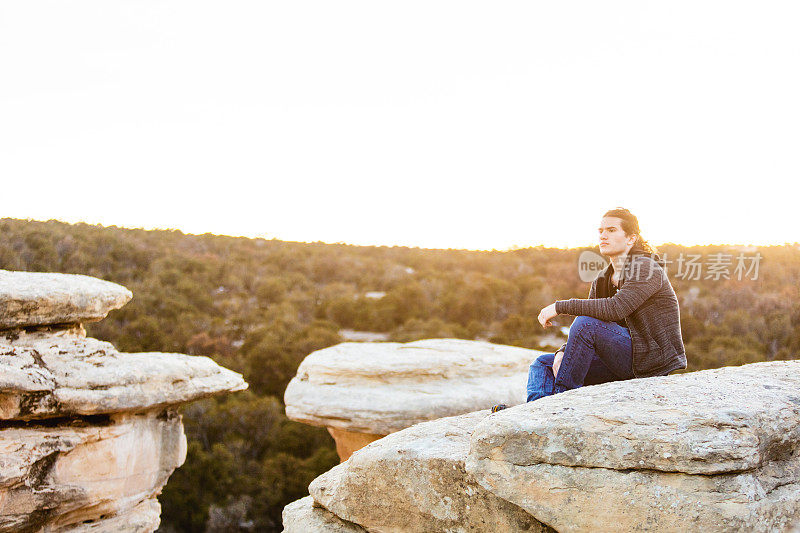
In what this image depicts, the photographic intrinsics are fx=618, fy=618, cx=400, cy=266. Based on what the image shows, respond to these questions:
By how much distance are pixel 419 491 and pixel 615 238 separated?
216 centimetres

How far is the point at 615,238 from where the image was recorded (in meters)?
4.31

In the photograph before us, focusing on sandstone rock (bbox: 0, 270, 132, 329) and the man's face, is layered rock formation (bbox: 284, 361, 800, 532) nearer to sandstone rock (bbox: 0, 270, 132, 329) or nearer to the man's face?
the man's face

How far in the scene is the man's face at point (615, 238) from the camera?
4.32m

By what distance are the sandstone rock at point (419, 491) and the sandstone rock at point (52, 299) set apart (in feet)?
11.1

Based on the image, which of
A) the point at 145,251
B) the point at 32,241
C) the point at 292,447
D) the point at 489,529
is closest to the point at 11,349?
the point at 489,529

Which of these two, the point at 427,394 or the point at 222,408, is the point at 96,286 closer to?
the point at 427,394

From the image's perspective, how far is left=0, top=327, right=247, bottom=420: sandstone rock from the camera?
17.6 feet

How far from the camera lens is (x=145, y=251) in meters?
20.7

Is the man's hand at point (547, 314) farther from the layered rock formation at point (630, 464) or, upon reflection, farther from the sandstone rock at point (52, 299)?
the sandstone rock at point (52, 299)

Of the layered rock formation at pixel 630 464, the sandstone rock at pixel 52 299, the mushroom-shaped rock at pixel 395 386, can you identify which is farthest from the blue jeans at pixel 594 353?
the sandstone rock at pixel 52 299

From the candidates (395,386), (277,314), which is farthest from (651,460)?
(277,314)

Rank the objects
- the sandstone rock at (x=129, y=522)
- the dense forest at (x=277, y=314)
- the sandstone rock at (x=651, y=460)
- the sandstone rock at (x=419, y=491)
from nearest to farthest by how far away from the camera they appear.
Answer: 1. the sandstone rock at (x=651, y=460)
2. the sandstone rock at (x=419, y=491)
3. the sandstone rock at (x=129, y=522)
4. the dense forest at (x=277, y=314)

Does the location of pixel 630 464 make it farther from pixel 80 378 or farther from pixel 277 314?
pixel 277 314

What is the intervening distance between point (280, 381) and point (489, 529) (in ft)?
34.4
